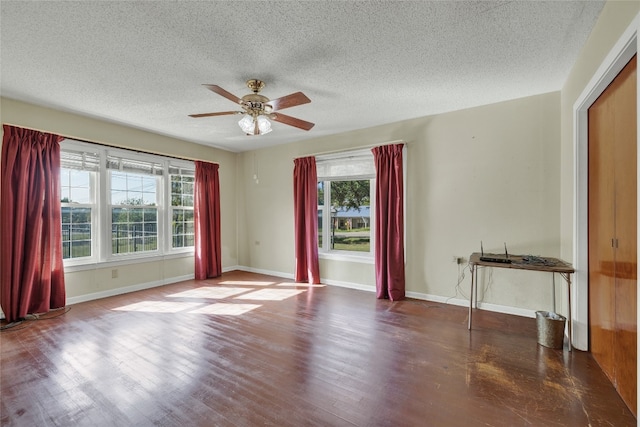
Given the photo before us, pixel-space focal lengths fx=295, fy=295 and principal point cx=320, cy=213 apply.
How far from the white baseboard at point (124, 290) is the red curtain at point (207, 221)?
340mm

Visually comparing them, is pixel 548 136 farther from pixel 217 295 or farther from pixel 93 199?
pixel 93 199

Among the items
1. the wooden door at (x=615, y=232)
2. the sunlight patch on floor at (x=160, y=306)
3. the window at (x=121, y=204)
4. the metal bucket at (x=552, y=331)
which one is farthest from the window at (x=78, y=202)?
the wooden door at (x=615, y=232)

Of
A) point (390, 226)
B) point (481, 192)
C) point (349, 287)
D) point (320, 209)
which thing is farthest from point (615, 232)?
point (320, 209)

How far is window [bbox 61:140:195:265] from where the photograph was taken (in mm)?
4094

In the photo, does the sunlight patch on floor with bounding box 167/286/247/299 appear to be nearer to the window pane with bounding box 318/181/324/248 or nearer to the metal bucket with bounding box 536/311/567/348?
the window pane with bounding box 318/181/324/248

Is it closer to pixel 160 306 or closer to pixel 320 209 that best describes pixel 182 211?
pixel 160 306

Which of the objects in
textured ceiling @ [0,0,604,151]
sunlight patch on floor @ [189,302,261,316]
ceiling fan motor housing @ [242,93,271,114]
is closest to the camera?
Result: textured ceiling @ [0,0,604,151]

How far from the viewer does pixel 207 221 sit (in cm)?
557

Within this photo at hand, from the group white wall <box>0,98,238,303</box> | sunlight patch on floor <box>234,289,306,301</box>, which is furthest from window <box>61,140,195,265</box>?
sunlight patch on floor <box>234,289,306,301</box>

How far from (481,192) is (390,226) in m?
1.25

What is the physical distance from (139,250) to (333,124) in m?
3.76

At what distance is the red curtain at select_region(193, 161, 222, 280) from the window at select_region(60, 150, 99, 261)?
1571 millimetres

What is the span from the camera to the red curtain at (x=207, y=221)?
5.48 meters

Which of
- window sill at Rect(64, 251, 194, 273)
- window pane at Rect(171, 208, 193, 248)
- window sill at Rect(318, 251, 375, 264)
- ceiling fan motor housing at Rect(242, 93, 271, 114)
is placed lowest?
window sill at Rect(318, 251, 375, 264)
